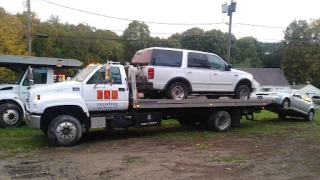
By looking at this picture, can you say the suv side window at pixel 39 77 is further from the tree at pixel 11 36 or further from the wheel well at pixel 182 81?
the tree at pixel 11 36

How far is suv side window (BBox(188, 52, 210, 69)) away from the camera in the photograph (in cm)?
1097

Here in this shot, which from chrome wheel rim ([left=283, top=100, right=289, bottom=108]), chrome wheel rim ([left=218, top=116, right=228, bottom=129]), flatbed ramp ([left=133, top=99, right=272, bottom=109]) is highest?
flatbed ramp ([left=133, top=99, right=272, bottom=109])

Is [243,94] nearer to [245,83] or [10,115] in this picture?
[245,83]

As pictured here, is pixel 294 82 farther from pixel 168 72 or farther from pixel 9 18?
pixel 168 72

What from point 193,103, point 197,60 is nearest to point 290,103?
point 197,60

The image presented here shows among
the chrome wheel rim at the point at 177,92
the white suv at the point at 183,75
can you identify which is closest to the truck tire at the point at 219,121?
the white suv at the point at 183,75

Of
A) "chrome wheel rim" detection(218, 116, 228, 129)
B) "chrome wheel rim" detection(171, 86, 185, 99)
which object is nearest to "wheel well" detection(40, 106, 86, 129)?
"chrome wheel rim" detection(171, 86, 185, 99)

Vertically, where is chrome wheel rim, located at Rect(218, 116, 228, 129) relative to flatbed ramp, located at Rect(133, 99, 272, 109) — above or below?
below

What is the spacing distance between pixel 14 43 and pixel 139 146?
2936 cm

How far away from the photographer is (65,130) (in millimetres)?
8875

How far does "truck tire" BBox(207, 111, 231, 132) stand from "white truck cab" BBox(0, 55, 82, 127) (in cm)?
563

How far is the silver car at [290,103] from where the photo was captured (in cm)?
1517

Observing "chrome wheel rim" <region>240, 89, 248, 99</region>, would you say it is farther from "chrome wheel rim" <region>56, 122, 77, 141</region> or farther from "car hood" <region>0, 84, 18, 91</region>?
"car hood" <region>0, 84, 18, 91</region>

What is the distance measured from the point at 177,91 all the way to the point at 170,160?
3514mm
